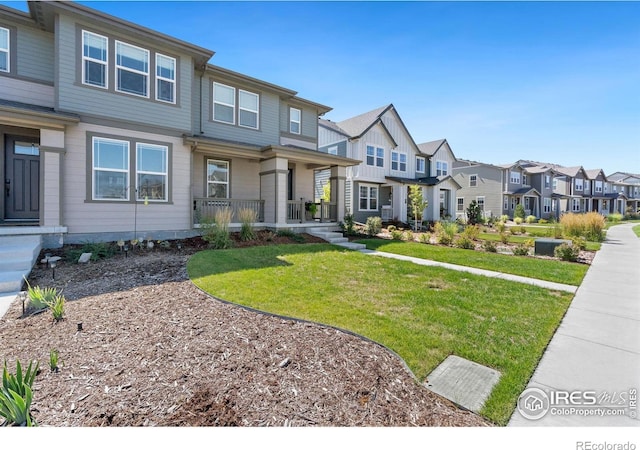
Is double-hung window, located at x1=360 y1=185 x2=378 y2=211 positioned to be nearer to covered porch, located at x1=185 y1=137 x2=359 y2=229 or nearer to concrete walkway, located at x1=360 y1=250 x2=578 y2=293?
covered porch, located at x1=185 y1=137 x2=359 y2=229

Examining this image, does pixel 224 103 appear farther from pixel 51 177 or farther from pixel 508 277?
pixel 508 277

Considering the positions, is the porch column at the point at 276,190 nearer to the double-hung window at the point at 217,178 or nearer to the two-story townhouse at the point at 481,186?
the double-hung window at the point at 217,178

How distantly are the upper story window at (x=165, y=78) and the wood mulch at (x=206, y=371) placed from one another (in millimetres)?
8029

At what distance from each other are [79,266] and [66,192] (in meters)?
3.04

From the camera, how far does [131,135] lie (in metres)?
9.62

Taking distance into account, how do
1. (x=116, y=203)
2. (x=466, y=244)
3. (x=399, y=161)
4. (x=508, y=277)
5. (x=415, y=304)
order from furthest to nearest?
(x=399, y=161), (x=466, y=244), (x=116, y=203), (x=508, y=277), (x=415, y=304)

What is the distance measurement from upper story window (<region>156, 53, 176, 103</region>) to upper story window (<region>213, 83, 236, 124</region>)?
1910 millimetres

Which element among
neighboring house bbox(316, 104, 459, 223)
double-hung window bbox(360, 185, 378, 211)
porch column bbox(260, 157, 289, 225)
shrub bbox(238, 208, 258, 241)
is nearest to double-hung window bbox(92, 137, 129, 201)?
shrub bbox(238, 208, 258, 241)

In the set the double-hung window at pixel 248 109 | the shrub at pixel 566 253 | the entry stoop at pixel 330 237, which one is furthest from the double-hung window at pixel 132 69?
the shrub at pixel 566 253

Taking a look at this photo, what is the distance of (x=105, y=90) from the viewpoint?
9.23 meters

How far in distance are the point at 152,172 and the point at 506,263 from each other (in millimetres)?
11492

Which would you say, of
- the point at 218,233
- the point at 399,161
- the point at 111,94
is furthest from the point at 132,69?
the point at 399,161

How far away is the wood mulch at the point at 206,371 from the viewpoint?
242 centimetres

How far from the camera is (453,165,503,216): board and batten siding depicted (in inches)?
1255
